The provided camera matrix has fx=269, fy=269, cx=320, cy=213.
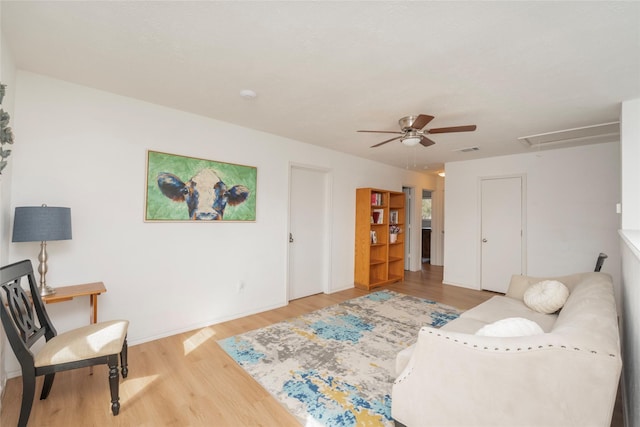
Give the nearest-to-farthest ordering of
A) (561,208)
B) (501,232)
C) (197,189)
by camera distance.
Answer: (197,189) → (561,208) → (501,232)

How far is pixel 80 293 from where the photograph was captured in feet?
6.93

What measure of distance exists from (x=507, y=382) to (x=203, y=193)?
10.1ft

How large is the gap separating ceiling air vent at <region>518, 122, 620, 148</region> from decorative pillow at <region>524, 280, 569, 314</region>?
2.08 meters

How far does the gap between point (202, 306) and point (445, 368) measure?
272cm

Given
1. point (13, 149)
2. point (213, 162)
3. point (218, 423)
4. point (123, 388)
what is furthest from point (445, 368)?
point (13, 149)

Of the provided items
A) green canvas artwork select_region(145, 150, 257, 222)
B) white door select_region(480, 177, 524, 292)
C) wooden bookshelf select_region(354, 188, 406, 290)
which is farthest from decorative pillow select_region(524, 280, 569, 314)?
green canvas artwork select_region(145, 150, 257, 222)

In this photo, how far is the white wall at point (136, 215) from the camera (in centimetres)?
226

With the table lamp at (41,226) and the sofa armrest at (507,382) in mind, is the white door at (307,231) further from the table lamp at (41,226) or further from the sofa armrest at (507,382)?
the sofa armrest at (507,382)

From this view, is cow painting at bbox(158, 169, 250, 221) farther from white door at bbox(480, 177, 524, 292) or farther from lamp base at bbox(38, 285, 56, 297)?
white door at bbox(480, 177, 524, 292)

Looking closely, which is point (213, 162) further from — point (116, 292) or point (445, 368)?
point (445, 368)

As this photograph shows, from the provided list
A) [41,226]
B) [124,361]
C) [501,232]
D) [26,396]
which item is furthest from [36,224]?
[501,232]

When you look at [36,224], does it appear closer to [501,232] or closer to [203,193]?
[203,193]

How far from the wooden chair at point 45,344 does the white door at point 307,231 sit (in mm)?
2549

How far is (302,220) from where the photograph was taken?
4352 millimetres
